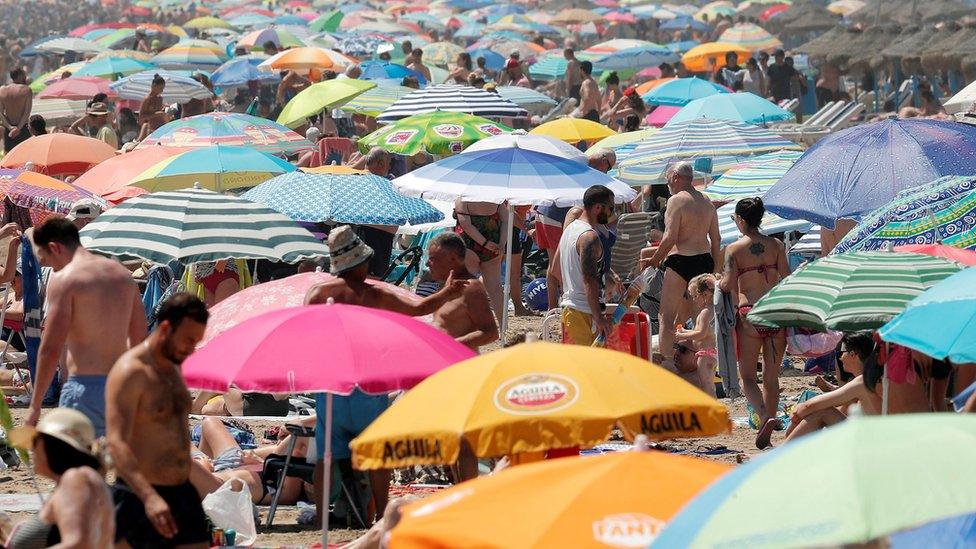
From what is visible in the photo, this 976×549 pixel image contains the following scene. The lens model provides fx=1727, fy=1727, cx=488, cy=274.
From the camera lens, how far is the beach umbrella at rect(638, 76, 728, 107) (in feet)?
70.6

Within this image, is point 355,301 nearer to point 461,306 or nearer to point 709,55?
point 461,306

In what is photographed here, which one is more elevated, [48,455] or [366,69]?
[48,455]

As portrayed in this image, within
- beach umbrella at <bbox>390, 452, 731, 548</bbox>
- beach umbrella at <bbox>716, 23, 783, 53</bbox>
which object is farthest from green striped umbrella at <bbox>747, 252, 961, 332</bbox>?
beach umbrella at <bbox>716, 23, 783, 53</bbox>

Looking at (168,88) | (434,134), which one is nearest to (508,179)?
(434,134)

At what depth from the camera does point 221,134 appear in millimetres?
14000

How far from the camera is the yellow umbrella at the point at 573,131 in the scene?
1712 centimetres

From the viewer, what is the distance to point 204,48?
29.3 m

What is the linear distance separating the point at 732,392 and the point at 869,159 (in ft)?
5.17

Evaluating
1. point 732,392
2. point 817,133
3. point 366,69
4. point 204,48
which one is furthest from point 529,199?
point 204,48

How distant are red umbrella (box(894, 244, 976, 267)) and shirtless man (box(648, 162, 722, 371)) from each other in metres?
2.58

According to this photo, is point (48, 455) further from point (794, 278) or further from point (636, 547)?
point (794, 278)

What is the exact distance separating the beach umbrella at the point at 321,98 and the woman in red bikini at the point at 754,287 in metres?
9.65

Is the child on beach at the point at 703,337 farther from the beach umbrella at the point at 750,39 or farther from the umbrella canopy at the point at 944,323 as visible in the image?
the beach umbrella at the point at 750,39

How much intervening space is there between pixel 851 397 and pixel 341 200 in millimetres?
4075
